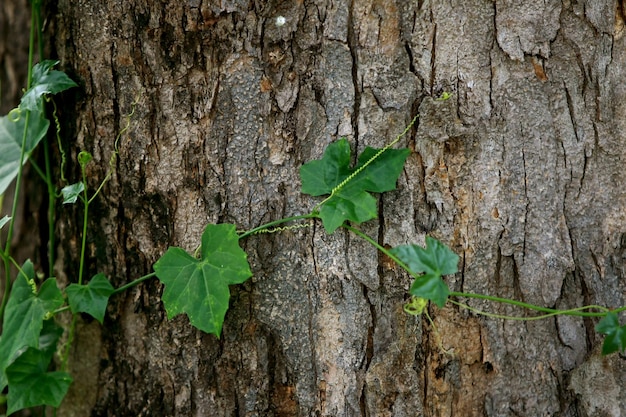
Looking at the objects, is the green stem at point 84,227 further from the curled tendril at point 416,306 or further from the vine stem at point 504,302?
the curled tendril at point 416,306

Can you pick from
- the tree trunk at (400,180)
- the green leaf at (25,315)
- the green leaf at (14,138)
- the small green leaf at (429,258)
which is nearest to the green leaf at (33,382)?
the green leaf at (25,315)

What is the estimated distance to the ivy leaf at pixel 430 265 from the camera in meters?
1.11

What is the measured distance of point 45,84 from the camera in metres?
1.36

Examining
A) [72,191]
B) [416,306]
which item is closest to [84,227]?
[72,191]

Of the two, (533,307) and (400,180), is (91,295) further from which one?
(533,307)

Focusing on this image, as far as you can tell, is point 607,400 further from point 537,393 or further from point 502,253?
point 502,253

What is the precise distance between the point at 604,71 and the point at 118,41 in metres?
1.03

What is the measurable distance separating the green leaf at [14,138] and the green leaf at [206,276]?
0.52 metres

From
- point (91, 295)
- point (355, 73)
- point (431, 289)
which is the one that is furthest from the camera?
point (91, 295)

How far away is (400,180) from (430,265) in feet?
0.66

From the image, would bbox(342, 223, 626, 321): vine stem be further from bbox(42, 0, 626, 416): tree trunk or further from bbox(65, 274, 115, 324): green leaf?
bbox(65, 274, 115, 324): green leaf

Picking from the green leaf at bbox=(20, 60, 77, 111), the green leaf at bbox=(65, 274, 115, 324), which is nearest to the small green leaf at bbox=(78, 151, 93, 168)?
the green leaf at bbox=(20, 60, 77, 111)

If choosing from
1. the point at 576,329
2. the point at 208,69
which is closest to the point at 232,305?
the point at 208,69

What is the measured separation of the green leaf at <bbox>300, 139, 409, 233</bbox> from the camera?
1193 mm
